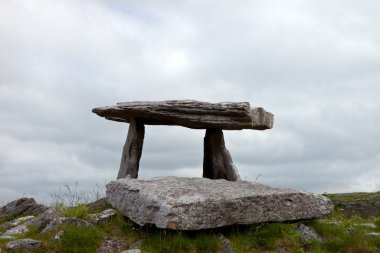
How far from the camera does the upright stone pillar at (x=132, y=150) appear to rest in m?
19.4

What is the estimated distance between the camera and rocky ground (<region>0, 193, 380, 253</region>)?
41.1 ft

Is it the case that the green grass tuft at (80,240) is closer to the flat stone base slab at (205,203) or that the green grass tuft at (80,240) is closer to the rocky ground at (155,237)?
the rocky ground at (155,237)

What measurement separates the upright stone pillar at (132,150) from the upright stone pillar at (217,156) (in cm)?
275

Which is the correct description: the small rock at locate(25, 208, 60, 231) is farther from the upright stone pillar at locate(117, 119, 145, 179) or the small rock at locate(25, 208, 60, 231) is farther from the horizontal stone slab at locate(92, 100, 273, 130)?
the horizontal stone slab at locate(92, 100, 273, 130)

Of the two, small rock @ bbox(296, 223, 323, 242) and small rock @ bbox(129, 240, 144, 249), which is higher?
small rock @ bbox(296, 223, 323, 242)

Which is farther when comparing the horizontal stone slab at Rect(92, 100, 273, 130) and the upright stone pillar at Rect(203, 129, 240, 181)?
the upright stone pillar at Rect(203, 129, 240, 181)

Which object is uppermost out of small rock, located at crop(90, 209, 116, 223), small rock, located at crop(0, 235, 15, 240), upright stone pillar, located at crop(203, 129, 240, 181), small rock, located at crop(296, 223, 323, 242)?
upright stone pillar, located at crop(203, 129, 240, 181)

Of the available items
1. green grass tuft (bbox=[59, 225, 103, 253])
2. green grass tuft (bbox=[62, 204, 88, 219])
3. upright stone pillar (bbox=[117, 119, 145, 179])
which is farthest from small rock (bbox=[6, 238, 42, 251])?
upright stone pillar (bbox=[117, 119, 145, 179])

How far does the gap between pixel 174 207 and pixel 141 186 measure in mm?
2217

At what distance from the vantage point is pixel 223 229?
13.6m

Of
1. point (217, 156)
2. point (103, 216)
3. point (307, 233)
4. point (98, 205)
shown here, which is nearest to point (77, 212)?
point (103, 216)

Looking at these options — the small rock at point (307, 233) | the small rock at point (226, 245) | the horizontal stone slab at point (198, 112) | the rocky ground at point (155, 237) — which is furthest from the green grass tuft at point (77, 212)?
the small rock at point (307, 233)

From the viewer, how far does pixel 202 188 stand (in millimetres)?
14453

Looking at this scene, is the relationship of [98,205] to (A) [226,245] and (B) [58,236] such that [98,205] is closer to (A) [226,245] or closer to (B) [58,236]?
(B) [58,236]
